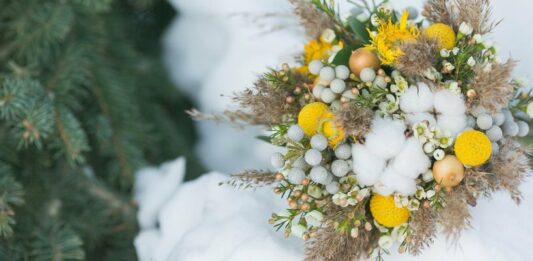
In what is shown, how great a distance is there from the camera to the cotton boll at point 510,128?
0.55 meters

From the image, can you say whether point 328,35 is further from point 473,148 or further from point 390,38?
point 473,148

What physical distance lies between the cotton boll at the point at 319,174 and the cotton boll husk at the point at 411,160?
68 mm

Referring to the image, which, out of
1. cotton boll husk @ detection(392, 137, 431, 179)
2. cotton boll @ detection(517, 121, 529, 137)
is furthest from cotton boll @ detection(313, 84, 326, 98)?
cotton boll @ detection(517, 121, 529, 137)

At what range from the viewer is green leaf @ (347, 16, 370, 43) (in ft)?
1.94

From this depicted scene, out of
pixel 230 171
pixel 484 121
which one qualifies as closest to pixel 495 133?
pixel 484 121

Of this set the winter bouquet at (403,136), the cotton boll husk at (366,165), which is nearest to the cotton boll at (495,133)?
the winter bouquet at (403,136)

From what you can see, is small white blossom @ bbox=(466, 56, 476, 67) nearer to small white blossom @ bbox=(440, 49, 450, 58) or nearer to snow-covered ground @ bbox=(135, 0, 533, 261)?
small white blossom @ bbox=(440, 49, 450, 58)

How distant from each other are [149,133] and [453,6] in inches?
21.9

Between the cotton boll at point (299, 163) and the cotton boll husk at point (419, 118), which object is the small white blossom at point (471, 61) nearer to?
the cotton boll husk at point (419, 118)

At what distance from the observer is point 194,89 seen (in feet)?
3.35

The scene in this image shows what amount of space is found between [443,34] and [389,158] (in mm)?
136

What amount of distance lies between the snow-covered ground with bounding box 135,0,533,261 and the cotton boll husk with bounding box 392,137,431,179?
0.12 m

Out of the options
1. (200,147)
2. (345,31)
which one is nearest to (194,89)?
(200,147)

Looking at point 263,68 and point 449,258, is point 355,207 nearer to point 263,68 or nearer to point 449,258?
point 449,258
